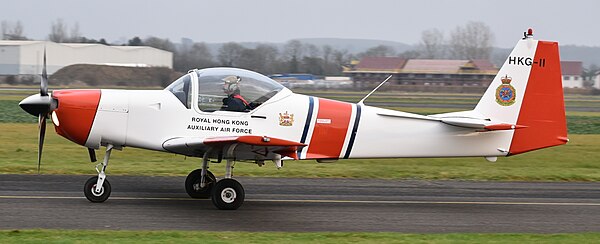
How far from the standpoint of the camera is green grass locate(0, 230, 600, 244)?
9289 mm

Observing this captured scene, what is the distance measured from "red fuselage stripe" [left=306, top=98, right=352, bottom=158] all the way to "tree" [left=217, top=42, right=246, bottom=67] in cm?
4303

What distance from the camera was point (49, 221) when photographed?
10492mm

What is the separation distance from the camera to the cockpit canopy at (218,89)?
1202 centimetres

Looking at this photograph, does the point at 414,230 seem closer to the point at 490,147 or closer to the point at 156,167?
the point at 490,147

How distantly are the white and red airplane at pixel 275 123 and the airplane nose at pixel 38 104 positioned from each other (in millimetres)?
13

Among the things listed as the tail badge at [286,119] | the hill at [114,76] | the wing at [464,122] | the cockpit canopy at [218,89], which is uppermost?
the cockpit canopy at [218,89]

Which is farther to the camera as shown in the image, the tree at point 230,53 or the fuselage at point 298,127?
the tree at point 230,53

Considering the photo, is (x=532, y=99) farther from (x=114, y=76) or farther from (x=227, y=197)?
(x=114, y=76)

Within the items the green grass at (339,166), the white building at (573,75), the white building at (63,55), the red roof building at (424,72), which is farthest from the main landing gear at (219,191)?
the white building at (573,75)

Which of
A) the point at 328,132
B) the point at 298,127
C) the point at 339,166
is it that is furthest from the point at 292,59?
the point at 298,127

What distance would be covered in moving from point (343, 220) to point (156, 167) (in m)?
6.63

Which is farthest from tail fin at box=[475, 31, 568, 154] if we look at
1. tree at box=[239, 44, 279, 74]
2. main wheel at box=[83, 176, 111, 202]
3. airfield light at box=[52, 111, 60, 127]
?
tree at box=[239, 44, 279, 74]

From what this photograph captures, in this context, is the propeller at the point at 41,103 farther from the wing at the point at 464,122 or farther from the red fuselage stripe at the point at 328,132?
the wing at the point at 464,122

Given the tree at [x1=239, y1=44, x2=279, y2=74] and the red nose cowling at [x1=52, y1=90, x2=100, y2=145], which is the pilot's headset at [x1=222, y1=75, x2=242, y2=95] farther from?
the tree at [x1=239, y1=44, x2=279, y2=74]
